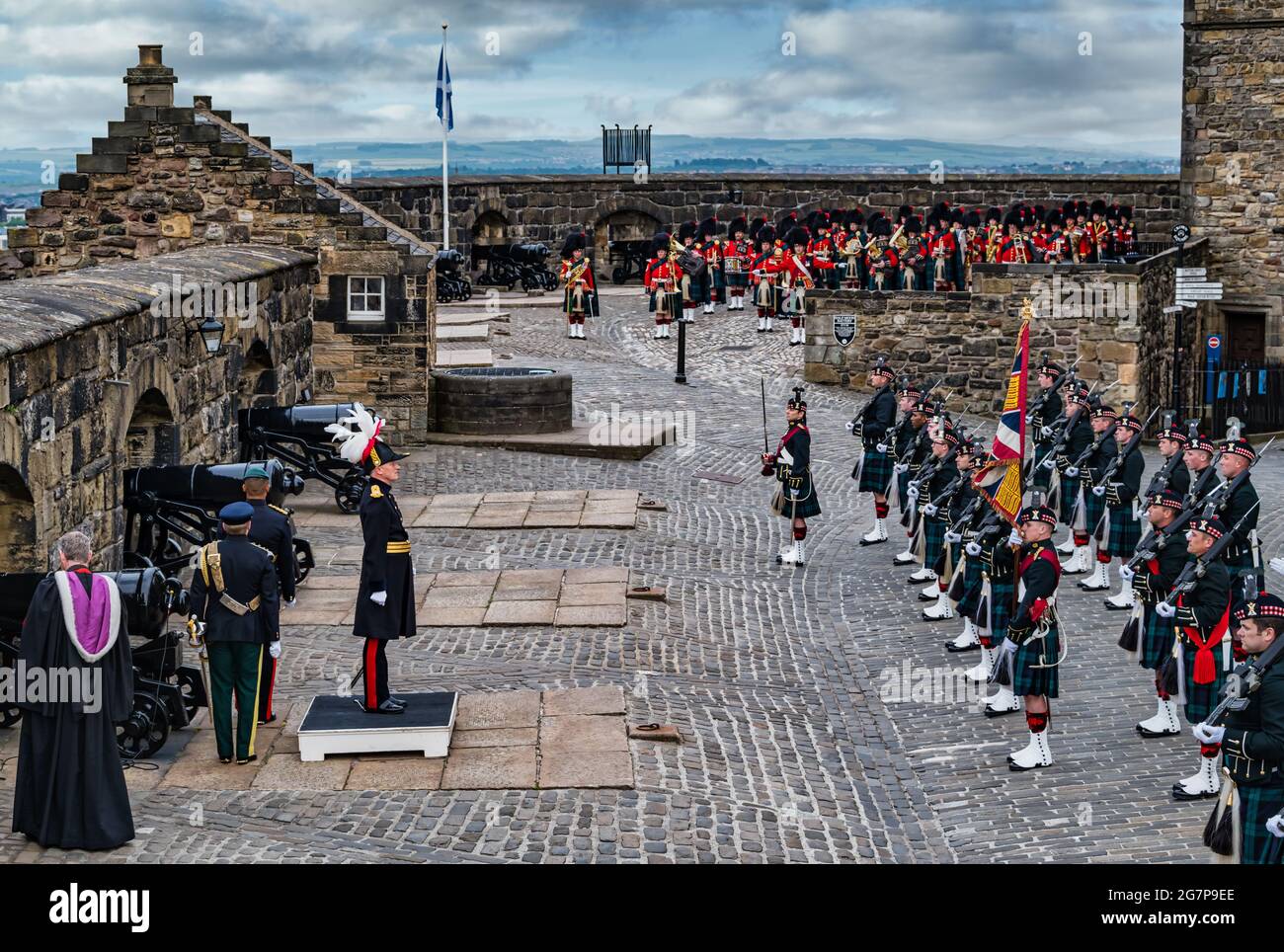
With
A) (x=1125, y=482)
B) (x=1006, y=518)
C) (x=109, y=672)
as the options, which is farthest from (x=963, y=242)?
(x=109, y=672)

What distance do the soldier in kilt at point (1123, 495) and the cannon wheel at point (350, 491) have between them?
22.9ft

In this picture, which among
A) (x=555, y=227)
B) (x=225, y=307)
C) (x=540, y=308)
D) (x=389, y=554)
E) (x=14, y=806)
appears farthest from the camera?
(x=555, y=227)

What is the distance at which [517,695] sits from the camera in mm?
12461

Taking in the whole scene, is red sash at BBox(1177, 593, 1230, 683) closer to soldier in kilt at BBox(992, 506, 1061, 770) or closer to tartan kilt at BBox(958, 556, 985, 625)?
soldier in kilt at BBox(992, 506, 1061, 770)

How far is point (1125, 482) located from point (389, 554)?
24.2 ft

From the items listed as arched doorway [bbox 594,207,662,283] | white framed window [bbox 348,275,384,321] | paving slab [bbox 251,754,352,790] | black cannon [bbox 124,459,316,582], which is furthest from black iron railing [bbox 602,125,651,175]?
paving slab [bbox 251,754,352,790]

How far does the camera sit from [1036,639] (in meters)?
11.6

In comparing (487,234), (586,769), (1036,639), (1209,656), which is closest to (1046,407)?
(1036,639)

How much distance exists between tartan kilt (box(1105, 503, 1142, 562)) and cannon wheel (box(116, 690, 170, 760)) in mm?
8595

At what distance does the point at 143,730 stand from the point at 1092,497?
29.6ft

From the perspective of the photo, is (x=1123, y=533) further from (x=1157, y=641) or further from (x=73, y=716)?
(x=73, y=716)

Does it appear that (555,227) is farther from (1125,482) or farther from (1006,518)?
(1006,518)

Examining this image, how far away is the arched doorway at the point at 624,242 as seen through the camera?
125 ft

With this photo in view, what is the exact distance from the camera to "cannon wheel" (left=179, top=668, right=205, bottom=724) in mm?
11617
